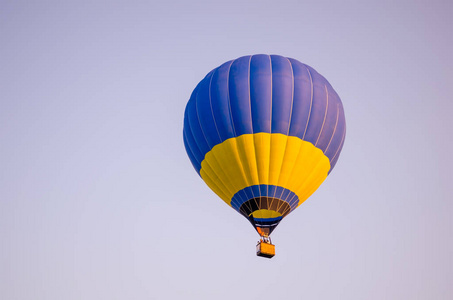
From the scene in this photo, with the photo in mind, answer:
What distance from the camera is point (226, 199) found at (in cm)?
2142

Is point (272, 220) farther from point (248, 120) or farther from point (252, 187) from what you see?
point (248, 120)

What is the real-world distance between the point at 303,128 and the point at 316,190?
8.35ft

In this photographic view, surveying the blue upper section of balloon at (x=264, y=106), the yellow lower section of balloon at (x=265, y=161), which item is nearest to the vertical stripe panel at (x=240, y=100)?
the blue upper section of balloon at (x=264, y=106)

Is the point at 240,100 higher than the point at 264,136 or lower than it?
higher

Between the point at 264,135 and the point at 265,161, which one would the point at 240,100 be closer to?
the point at 264,135

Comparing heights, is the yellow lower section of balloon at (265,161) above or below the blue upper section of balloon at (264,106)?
below

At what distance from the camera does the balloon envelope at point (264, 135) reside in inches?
798

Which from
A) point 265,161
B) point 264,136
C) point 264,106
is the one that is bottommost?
point 265,161

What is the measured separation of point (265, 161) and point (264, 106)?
1692 mm

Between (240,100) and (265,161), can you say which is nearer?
(265,161)

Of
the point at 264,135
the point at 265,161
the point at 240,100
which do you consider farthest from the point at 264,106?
the point at 265,161

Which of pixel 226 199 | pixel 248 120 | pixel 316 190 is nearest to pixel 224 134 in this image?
pixel 248 120

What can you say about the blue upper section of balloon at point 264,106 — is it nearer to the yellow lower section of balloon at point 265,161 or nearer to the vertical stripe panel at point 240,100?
the vertical stripe panel at point 240,100

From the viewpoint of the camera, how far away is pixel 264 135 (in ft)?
66.4
